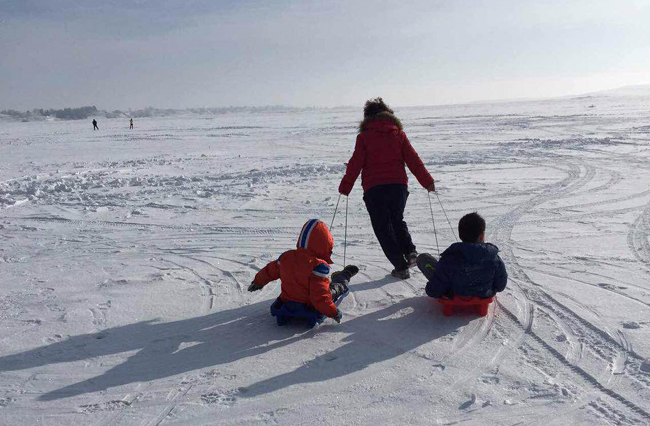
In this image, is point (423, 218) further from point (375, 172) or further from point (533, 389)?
point (533, 389)

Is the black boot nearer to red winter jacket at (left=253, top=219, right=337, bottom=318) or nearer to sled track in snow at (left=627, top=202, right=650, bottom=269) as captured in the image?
red winter jacket at (left=253, top=219, right=337, bottom=318)

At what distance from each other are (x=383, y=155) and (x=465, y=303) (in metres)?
1.69

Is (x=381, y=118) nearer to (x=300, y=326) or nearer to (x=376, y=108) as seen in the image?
(x=376, y=108)

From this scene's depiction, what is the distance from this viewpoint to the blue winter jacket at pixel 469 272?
3975mm

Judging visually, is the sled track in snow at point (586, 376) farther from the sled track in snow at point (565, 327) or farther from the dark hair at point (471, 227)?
the dark hair at point (471, 227)

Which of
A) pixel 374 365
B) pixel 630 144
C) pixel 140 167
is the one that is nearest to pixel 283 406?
pixel 374 365

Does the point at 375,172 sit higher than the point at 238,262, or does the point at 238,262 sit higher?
the point at 375,172

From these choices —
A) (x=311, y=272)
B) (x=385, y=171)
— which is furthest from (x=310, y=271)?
(x=385, y=171)

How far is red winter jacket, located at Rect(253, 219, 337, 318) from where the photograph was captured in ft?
12.5

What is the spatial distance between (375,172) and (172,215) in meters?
4.54

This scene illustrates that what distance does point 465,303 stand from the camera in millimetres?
4086

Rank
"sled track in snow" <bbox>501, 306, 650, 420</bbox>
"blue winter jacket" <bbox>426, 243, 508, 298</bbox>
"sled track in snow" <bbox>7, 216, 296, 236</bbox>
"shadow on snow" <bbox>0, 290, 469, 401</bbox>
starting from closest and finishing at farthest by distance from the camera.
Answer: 1. "sled track in snow" <bbox>501, 306, 650, 420</bbox>
2. "shadow on snow" <bbox>0, 290, 469, 401</bbox>
3. "blue winter jacket" <bbox>426, 243, 508, 298</bbox>
4. "sled track in snow" <bbox>7, 216, 296, 236</bbox>

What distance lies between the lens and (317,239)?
12.7 ft

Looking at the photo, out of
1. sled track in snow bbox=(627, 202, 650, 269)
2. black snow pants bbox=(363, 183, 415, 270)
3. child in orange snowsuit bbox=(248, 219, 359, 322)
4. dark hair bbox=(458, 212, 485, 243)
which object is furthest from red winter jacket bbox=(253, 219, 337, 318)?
sled track in snow bbox=(627, 202, 650, 269)
